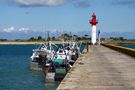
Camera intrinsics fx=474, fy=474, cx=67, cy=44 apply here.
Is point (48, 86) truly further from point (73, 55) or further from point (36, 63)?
point (36, 63)

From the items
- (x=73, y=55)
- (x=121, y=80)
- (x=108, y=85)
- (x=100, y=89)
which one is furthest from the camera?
(x=73, y=55)

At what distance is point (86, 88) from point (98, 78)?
12.1 ft

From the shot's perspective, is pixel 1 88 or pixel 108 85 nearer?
pixel 108 85

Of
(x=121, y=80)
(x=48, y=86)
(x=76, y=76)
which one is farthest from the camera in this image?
(x=48, y=86)

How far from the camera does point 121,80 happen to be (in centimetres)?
2020

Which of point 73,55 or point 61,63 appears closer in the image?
point 61,63

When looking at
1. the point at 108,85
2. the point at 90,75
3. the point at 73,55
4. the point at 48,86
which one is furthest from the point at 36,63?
the point at 108,85

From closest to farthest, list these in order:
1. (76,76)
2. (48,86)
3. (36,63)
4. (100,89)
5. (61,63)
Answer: (100,89)
(76,76)
(48,86)
(61,63)
(36,63)

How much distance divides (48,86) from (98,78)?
17396mm

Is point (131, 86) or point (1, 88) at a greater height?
point (131, 86)

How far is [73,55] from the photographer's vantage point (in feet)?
194

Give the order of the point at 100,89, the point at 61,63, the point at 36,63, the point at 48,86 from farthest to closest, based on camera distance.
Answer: the point at 36,63
the point at 61,63
the point at 48,86
the point at 100,89

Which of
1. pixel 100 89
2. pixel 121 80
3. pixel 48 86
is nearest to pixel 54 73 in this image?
pixel 48 86

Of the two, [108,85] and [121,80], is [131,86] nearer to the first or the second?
[108,85]
